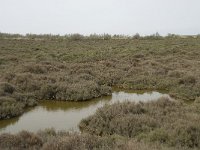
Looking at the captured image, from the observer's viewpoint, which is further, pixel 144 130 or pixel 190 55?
pixel 190 55

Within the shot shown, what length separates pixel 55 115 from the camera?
1126cm

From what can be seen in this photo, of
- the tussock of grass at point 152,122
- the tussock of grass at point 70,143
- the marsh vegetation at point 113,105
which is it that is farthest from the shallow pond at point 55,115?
the tussock of grass at point 70,143

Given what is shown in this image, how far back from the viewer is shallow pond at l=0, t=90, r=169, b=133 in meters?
9.91

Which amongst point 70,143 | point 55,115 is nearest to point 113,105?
point 55,115

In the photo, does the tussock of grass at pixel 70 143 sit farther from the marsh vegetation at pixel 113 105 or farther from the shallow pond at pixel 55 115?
the shallow pond at pixel 55 115

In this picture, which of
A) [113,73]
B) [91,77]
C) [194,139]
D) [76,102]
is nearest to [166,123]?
[194,139]

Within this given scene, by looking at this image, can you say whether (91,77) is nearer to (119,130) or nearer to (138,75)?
(138,75)

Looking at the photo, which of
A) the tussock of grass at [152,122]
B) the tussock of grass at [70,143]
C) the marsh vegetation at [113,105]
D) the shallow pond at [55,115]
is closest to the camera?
the tussock of grass at [70,143]

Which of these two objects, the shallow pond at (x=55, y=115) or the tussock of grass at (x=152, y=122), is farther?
the shallow pond at (x=55, y=115)

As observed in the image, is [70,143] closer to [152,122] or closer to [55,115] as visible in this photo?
[152,122]

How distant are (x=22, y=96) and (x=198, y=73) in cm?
987

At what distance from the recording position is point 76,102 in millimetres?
12703

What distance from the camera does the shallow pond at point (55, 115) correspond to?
991 centimetres

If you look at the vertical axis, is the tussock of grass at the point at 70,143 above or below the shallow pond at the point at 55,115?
above
